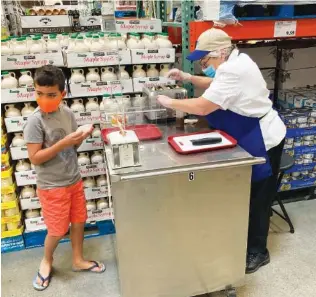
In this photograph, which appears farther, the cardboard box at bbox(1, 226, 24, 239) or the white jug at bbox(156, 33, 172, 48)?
the cardboard box at bbox(1, 226, 24, 239)

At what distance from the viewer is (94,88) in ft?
6.89

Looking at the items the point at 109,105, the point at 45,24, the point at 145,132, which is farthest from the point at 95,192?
the point at 45,24

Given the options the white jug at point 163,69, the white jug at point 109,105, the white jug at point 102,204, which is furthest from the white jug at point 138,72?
the white jug at point 102,204

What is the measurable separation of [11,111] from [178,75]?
40.2 inches

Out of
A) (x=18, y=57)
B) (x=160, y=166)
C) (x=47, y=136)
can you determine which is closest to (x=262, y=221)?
(x=160, y=166)

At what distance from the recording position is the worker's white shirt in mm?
1601

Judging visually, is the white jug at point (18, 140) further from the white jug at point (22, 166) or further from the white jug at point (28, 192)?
the white jug at point (28, 192)

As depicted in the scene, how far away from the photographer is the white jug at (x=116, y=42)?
2.07m

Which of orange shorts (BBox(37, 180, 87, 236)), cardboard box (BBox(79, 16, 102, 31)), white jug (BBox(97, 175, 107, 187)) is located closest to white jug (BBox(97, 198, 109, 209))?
white jug (BBox(97, 175, 107, 187))

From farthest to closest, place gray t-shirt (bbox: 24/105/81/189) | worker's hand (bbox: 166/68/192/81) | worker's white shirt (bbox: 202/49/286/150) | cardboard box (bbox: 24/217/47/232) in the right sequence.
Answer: cardboard box (bbox: 24/217/47/232) < worker's hand (bbox: 166/68/192/81) < gray t-shirt (bbox: 24/105/81/189) < worker's white shirt (bbox: 202/49/286/150)

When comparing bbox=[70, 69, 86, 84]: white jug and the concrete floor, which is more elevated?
bbox=[70, 69, 86, 84]: white jug

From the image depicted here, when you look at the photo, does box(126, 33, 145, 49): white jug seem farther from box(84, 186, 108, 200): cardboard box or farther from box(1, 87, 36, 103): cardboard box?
box(84, 186, 108, 200): cardboard box

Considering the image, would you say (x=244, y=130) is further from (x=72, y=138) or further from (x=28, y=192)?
(x=28, y=192)

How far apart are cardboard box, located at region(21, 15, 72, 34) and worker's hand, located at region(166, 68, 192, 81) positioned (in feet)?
3.48
